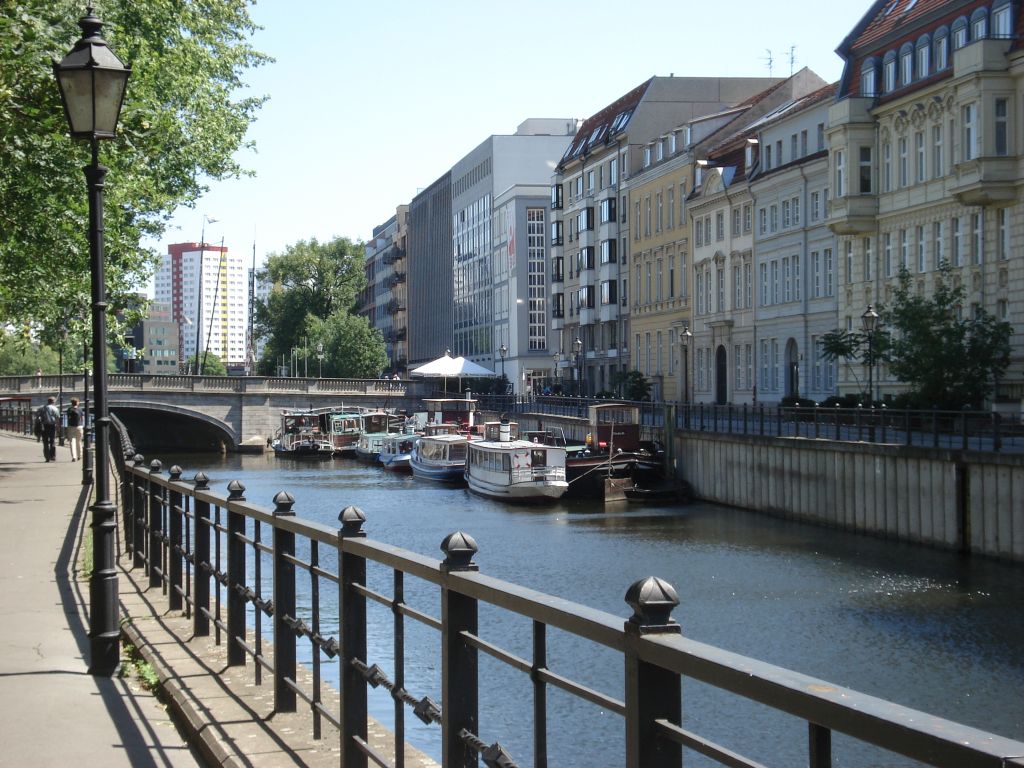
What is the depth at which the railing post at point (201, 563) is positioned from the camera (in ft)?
32.7

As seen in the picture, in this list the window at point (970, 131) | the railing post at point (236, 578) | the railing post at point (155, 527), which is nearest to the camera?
the railing post at point (236, 578)

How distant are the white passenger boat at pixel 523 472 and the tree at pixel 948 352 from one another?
1437 cm

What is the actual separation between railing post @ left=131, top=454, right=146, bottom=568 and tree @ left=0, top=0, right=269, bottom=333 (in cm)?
372

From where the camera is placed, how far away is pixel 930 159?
44.8m

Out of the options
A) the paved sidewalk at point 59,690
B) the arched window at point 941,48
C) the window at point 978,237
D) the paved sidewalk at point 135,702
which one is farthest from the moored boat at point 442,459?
the paved sidewalk at point 135,702

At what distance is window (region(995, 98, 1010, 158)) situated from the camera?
1590 inches

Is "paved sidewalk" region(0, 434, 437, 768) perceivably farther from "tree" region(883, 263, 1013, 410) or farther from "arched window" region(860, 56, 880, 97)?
"arched window" region(860, 56, 880, 97)

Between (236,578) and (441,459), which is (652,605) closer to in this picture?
(236,578)

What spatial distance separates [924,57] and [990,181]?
22.3 ft

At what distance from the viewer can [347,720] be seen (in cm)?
638

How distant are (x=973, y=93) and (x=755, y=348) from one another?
21.4 m

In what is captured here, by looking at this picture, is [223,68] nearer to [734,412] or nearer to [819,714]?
[734,412]

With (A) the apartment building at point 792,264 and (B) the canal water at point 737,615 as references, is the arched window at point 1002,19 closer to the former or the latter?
(A) the apartment building at point 792,264

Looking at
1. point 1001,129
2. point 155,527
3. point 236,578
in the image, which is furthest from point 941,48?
point 236,578
